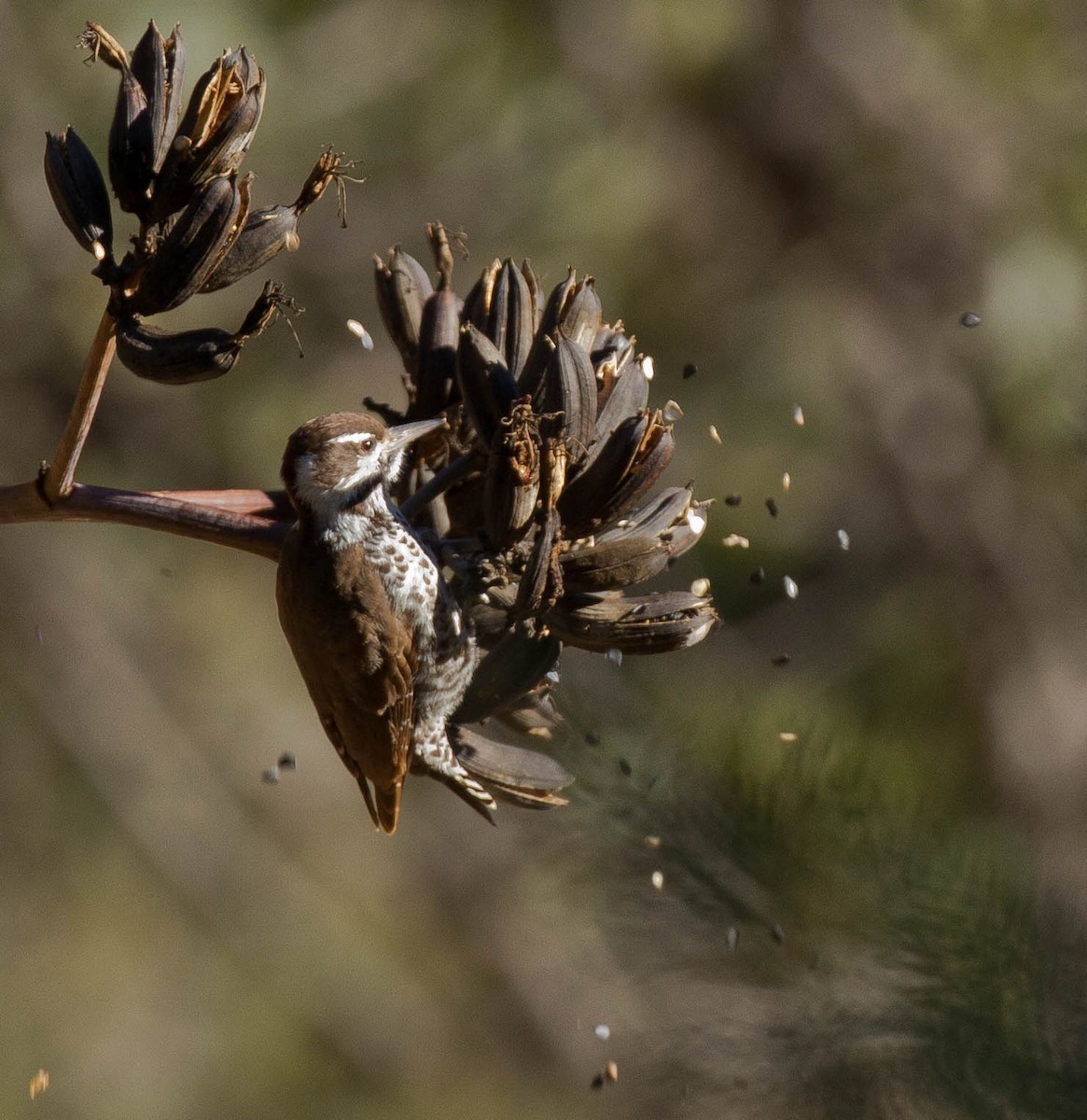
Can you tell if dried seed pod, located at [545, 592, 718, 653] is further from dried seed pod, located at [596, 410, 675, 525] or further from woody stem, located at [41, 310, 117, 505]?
woody stem, located at [41, 310, 117, 505]

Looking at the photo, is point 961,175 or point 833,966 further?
point 961,175

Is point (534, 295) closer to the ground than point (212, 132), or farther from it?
closer to the ground

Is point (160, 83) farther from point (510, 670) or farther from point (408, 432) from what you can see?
point (510, 670)

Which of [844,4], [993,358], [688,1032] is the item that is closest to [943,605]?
[993,358]

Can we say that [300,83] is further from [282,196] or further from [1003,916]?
[1003,916]

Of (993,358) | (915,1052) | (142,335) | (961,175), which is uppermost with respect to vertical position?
(142,335)

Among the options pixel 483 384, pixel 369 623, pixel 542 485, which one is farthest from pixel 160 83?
pixel 369 623
